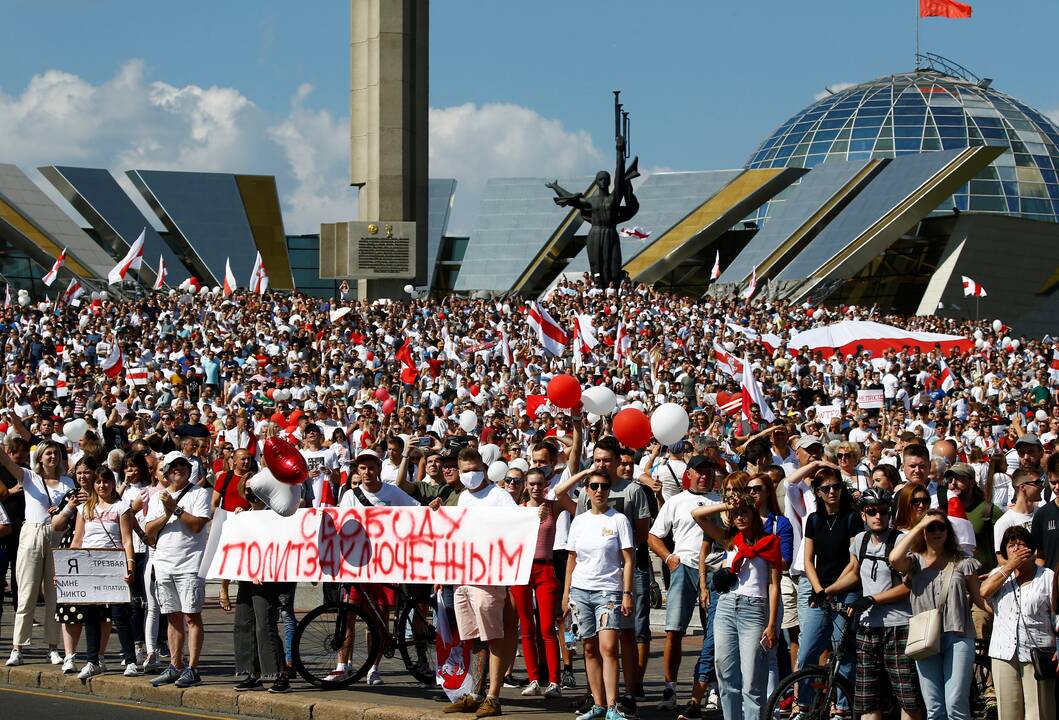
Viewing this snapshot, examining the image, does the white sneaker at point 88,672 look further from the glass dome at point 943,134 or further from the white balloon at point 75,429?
the glass dome at point 943,134

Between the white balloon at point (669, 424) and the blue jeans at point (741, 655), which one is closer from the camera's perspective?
the blue jeans at point (741, 655)

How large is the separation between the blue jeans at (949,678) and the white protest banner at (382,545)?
7.93 ft

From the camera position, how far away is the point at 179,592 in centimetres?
980

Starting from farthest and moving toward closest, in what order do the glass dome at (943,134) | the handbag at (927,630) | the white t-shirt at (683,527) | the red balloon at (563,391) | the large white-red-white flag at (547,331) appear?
the glass dome at (943,134) → the large white-red-white flag at (547,331) → the red balloon at (563,391) → the white t-shirt at (683,527) → the handbag at (927,630)

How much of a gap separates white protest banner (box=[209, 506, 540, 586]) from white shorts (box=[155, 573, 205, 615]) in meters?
0.14

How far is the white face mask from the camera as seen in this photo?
9.30 metres

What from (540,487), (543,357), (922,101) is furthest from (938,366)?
(922,101)

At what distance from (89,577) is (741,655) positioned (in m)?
4.60

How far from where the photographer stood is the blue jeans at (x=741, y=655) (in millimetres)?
7754

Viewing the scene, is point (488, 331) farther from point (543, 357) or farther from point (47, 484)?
point (47, 484)

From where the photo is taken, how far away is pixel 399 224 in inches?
1583

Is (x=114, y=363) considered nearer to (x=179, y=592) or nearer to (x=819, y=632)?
(x=179, y=592)

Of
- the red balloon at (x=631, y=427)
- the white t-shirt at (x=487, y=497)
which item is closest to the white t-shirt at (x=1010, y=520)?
the red balloon at (x=631, y=427)

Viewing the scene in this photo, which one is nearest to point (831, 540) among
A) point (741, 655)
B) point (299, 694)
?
point (741, 655)
